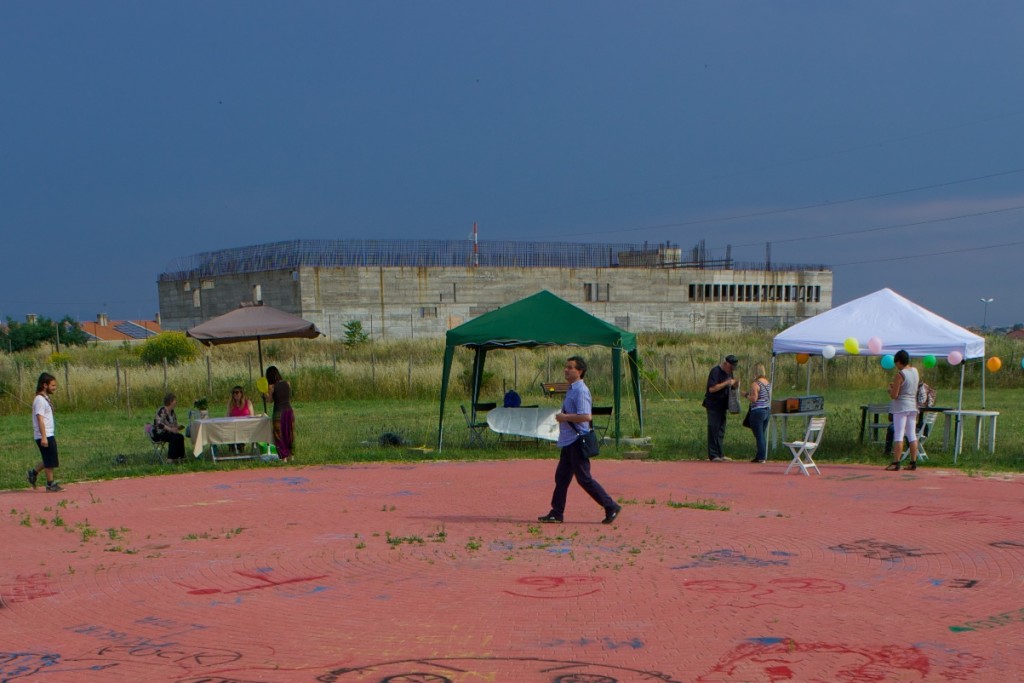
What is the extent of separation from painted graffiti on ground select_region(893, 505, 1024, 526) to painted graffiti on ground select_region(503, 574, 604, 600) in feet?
16.1

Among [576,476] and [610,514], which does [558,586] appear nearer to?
[576,476]

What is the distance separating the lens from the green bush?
1515 inches

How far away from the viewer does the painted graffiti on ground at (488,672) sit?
225 inches

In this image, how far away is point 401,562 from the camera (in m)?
8.83

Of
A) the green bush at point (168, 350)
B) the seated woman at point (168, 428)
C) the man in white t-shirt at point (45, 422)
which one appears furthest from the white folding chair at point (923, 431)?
the green bush at point (168, 350)

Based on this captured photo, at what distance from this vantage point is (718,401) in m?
16.1

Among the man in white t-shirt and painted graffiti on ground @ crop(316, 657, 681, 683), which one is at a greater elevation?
the man in white t-shirt

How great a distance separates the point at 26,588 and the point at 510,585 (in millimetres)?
4039

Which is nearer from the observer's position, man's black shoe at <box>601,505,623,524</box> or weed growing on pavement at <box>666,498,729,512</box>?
man's black shoe at <box>601,505,623,524</box>

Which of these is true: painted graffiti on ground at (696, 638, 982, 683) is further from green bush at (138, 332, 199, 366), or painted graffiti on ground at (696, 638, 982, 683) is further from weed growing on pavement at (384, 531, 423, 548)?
green bush at (138, 332, 199, 366)

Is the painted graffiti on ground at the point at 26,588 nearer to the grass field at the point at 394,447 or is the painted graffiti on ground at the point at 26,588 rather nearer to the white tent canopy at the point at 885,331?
the grass field at the point at 394,447

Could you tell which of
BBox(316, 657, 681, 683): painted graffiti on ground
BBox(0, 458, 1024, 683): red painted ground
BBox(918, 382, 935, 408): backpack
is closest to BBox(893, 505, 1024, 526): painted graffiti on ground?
BBox(0, 458, 1024, 683): red painted ground

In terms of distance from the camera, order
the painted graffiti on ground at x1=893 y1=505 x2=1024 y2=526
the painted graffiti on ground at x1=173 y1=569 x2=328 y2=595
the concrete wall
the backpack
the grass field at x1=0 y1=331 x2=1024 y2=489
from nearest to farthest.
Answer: the painted graffiti on ground at x1=173 y1=569 x2=328 y2=595
the painted graffiti on ground at x1=893 y1=505 x2=1024 y2=526
the backpack
the grass field at x1=0 y1=331 x2=1024 y2=489
the concrete wall

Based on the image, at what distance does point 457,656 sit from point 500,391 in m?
24.1
